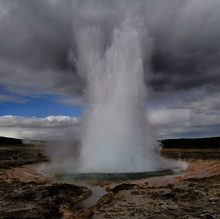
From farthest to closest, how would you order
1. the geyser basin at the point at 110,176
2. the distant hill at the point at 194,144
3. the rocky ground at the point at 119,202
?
the distant hill at the point at 194,144 → the geyser basin at the point at 110,176 → the rocky ground at the point at 119,202

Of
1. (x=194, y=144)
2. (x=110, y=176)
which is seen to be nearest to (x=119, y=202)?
(x=110, y=176)

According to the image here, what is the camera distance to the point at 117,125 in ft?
79.9

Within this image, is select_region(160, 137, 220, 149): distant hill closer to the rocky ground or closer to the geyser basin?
the geyser basin

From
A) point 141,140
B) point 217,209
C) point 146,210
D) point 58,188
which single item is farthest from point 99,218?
point 141,140

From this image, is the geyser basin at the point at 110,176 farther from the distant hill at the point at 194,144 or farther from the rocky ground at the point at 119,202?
the distant hill at the point at 194,144

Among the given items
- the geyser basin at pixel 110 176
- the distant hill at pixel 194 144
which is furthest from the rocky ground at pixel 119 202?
the distant hill at pixel 194 144

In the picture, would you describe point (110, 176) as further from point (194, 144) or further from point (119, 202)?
point (194, 144)

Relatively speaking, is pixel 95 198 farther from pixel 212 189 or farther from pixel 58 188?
pixel 212 189

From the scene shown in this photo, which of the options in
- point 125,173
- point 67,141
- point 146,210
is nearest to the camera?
point 146,210

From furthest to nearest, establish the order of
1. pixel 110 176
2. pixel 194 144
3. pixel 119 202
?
pixel 194 144 < pixel 110 176 < pixel 119 202

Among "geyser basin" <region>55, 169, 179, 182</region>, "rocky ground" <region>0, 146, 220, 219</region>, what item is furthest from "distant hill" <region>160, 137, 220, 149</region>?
"rocky ground" <region>0, 146, 220, 219</region>

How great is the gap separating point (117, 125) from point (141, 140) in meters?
2.20

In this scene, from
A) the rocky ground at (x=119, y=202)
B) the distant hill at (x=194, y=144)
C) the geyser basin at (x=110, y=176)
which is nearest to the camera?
the rocky ground at (x=119, y=202)

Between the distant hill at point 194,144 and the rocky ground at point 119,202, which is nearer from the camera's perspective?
the rocky ground at point 119,202
